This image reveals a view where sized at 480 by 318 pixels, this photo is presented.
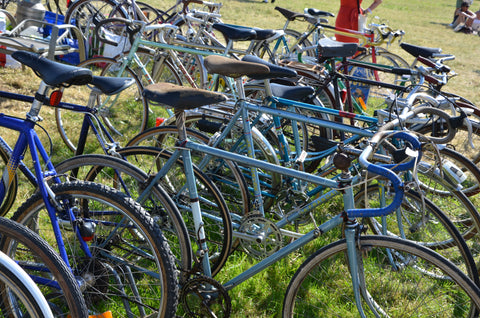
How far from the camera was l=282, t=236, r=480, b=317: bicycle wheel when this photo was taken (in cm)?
210

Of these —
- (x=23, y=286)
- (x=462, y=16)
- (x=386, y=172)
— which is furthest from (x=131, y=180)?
(x=462, y=16)

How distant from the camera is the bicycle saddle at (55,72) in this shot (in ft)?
7.56

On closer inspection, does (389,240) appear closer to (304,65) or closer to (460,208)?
(460,208)

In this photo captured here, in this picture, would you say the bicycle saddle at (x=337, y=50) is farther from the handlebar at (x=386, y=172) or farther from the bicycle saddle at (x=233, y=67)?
the handlebar at (x=386, y=172)

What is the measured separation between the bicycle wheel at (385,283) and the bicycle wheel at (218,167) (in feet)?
2.54

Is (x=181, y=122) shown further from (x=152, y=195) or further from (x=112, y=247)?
(x=112, y=247)

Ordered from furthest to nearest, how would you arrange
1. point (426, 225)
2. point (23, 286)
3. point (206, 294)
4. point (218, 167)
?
1. point (218, 167)
2. point (426, 225)
3. point (206, 294)
4. point (23, 286)

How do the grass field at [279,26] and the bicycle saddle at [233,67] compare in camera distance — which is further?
the grass field at [279,26]

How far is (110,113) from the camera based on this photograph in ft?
17.2

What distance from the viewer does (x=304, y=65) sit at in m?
4.56

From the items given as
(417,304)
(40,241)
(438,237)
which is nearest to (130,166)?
(40,241)

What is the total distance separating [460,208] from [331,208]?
1242 millimetres

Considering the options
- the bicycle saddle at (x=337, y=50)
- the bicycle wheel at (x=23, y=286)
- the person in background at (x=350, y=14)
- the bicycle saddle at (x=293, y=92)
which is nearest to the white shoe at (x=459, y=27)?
the person in background at (x=350, y=14)

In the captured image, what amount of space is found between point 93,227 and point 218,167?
1.18 metres
